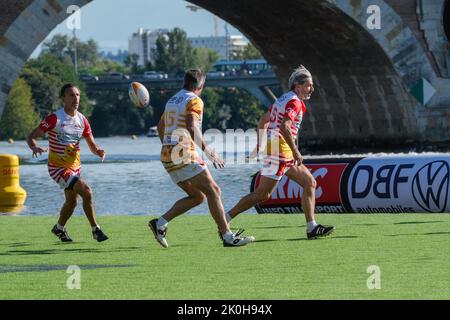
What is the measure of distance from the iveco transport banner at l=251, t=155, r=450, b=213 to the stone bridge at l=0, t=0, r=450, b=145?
15681mm

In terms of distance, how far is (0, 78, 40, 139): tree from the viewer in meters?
87.2

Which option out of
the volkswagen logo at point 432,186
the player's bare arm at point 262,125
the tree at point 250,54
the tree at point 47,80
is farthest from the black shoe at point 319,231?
the tree at point 250,54

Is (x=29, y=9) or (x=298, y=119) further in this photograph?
(x=29, y=9)

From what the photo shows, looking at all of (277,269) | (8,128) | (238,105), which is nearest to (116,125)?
(238,105)

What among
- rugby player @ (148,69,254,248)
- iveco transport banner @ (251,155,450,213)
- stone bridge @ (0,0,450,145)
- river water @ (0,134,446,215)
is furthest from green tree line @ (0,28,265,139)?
rugby player @ (148,69,254,248)

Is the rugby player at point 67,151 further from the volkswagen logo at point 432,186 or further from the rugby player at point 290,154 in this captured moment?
the volkswagen logo at point 432,186

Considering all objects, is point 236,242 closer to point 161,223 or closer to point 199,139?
point 161,223

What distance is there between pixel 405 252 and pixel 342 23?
24196 mm

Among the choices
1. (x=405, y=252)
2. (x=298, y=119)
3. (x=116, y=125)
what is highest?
(x=298, y=119)

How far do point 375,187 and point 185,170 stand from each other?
6.44m

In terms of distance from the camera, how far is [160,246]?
46.0 ft

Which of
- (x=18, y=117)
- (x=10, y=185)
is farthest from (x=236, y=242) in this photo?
(x=18, y=117)

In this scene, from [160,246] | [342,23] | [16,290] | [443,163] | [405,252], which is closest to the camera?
[16,290]
